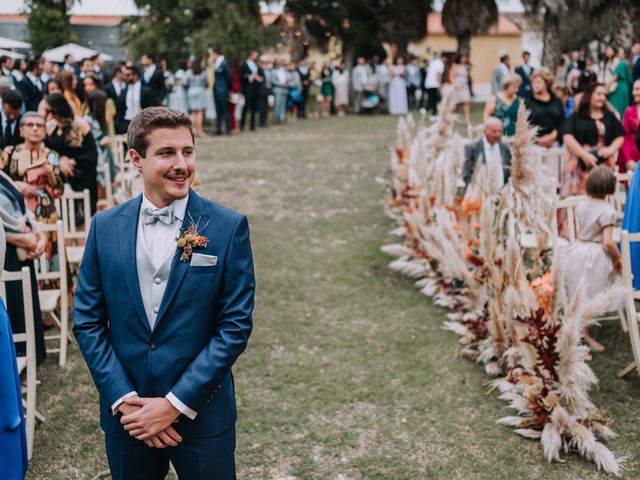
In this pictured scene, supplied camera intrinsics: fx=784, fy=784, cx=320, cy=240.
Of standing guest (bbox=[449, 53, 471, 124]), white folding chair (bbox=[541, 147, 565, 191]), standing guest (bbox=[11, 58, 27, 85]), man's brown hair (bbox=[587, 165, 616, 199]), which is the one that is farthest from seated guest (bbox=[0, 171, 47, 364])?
standing guest (bbox=[449, 53, 471, 124])

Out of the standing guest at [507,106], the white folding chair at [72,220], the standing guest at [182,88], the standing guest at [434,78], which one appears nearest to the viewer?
the white folding chair at [72,220]

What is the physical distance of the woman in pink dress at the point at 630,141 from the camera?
8.45m

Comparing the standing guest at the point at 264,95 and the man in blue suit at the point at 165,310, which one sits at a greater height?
the standing guest at the point at 264,95

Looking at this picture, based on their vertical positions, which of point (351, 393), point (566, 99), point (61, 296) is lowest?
point (351, 393)

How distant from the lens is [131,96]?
1450 centimetres

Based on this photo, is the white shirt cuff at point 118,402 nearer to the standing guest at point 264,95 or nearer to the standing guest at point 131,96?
the standing guest at point 131,96

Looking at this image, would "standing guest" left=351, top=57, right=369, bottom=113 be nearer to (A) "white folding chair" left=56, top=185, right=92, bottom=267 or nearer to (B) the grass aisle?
(B) the grass aisle

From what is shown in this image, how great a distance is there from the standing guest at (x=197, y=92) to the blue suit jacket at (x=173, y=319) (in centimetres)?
1633

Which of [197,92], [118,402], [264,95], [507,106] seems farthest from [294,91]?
[118,402]

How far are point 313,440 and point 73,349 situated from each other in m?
2.48

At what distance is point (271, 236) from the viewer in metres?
9.85

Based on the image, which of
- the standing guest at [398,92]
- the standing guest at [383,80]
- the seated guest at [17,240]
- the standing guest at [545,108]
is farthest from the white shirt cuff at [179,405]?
the standing guest at [383,80]

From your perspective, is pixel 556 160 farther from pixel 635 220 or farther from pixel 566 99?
pixel 566 99

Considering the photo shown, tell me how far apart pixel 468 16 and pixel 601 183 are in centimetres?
2271
